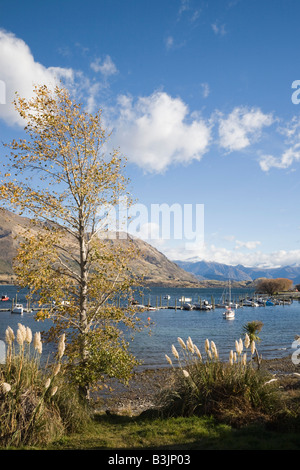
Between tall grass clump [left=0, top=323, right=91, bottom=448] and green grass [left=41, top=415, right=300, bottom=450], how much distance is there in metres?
0.50

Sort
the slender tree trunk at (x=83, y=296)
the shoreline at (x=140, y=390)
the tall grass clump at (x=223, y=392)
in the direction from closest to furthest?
the tall grass clump at (x=223, y=392)
the slender tree trunk at (x=83, y=296)
the shoreline at (x=140, y=390)

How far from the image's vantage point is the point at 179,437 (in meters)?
9.39

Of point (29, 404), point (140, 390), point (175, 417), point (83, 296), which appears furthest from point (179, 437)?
point (140, 390)

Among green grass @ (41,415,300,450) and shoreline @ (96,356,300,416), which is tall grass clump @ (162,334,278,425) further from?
shoreline @ (96,356,300,416)

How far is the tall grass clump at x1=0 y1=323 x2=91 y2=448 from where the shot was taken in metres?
8.66

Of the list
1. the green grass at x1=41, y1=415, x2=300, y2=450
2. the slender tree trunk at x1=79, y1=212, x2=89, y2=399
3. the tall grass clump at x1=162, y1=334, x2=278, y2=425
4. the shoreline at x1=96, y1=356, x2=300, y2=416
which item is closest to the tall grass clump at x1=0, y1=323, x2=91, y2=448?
the green grass at x1=41, y1=415, x2=300, y2=450

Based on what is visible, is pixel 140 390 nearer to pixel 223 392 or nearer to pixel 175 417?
pixel 175 417

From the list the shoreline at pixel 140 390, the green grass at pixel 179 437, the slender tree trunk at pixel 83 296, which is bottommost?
the shoreline at pixel 140 390

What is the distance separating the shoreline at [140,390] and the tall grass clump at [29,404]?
27.1 feet

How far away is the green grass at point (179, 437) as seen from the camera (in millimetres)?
8492

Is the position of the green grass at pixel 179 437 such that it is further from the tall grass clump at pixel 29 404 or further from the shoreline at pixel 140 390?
the shoreline at pixel 140 390

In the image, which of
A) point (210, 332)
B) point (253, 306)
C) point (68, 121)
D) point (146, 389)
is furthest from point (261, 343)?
point (253, 306)

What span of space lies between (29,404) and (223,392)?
619 cm

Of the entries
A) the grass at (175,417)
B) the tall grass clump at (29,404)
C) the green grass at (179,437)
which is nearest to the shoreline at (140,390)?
the grass at (175,417)
